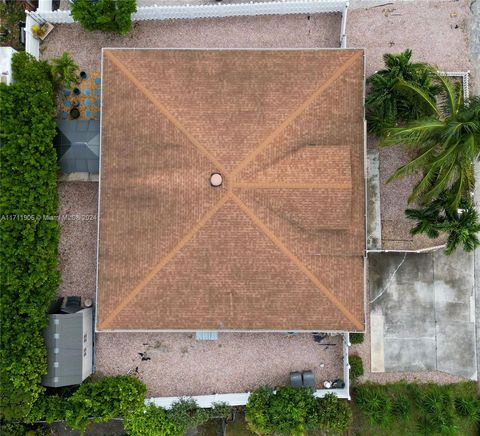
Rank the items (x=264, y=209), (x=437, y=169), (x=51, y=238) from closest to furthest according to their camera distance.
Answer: (x=437, y=169)
(x=264, y=209)
(x=51, y=238)

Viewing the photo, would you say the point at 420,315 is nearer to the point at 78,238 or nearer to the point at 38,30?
the point at 78,238

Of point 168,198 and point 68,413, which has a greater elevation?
point 168,198

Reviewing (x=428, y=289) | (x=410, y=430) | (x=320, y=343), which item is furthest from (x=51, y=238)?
(x=410, y=430)

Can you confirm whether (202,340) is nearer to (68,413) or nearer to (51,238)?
(68,413)

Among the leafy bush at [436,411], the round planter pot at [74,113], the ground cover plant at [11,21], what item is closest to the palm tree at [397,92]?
the leafy bush at [436,411]

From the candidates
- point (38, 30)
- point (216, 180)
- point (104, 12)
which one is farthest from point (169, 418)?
point (38, 30)
